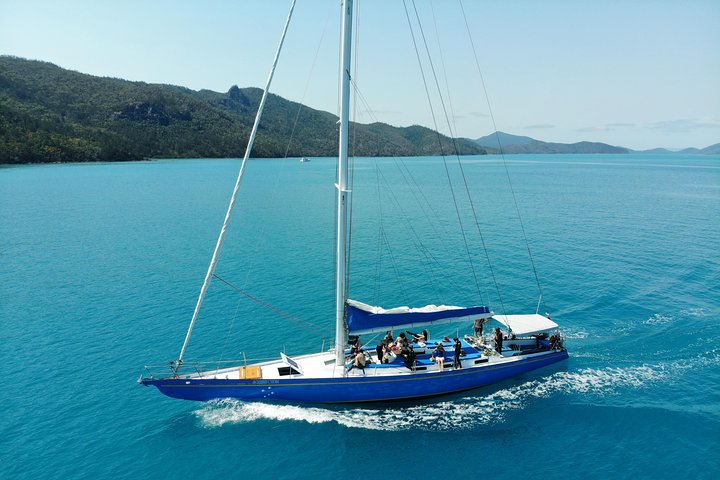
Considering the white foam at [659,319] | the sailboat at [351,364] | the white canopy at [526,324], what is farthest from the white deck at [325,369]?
the white foam at [659,319]

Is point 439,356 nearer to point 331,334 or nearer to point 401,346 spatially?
point 401,346

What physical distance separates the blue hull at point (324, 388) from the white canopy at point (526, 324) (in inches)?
142

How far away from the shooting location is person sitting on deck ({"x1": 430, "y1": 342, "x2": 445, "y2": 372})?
20.5 m

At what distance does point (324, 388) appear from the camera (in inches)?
766

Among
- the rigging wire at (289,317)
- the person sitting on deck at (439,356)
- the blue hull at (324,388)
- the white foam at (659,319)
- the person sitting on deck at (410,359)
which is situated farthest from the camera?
the white foam at (659,319)

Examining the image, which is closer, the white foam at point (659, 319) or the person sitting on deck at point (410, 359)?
the person sitting on deck at point (410, 359)

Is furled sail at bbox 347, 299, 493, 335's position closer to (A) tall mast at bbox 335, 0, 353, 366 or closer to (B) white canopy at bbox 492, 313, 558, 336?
(A) tall mast at bbox 335, 0, 353, 366

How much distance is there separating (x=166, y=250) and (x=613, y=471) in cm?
4522

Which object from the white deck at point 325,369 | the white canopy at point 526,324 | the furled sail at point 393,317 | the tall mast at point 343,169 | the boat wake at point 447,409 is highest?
the tall mast at point 343,169

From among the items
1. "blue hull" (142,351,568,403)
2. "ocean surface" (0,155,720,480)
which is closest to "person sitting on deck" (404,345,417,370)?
"blue hull" (142,351,568,403)

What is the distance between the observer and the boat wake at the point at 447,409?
19.2 m

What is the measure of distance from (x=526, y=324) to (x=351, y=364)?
10.4 m

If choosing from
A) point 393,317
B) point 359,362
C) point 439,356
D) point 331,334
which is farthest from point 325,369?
point 331,334

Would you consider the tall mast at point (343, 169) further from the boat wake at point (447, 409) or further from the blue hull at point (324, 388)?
the boat wake at point (447, 409)
